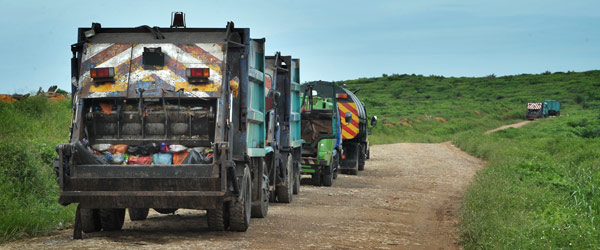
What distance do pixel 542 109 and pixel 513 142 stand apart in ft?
134

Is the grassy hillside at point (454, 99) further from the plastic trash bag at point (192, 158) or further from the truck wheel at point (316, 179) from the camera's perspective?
the plastic trash bag at point (192, 158)

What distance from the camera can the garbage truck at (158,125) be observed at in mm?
8984

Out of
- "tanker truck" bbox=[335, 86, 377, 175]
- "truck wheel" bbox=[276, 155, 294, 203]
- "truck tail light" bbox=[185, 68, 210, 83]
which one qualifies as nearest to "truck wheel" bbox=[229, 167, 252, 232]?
"truck tail light" bbox=[185, 68, 210, 83]

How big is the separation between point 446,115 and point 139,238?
68.2 m

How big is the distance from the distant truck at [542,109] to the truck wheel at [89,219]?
7081 centimetres

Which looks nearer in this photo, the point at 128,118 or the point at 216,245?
the point at 216,245

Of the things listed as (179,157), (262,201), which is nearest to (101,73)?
(179,157)

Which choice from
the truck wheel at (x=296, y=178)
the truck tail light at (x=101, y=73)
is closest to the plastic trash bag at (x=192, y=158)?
the truck tail light at (x=101, y=73)

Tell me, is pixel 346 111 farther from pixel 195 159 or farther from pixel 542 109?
pixel 542 109

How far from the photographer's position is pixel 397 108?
263 ft

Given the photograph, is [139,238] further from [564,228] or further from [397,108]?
[397,108]

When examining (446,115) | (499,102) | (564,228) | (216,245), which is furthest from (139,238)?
(499,102)

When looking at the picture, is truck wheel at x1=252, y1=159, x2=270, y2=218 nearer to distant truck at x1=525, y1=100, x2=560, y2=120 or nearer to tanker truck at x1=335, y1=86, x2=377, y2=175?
tanker truck at x1=335, y1=86, x2=377, y2=175

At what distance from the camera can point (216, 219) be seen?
10031 millimetres
